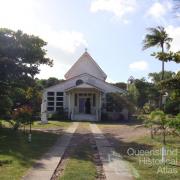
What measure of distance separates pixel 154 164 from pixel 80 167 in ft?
7.96

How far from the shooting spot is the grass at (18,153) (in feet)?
39.4

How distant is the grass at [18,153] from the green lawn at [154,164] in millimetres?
3353

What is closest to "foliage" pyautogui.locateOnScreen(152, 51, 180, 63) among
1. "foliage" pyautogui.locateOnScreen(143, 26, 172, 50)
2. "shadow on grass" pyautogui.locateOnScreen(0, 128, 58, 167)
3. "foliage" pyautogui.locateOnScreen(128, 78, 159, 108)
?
"shadow on grass" pyautogui.locateOnScreen(0, 128, 58, 167)

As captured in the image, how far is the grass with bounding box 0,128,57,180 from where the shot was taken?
39.4ft

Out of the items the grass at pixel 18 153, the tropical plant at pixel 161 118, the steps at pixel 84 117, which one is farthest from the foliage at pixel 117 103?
the tropical plant at pixel 161 118

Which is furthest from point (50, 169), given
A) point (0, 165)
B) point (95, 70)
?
point (95, 70)

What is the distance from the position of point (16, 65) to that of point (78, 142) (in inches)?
295

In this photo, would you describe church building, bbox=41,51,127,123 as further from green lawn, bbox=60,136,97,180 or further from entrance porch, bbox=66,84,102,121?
green lawn, bbox=60,136,97,180

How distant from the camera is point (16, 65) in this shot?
→ 2578cm

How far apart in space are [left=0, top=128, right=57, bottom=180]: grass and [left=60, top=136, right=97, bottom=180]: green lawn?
4.12 feet

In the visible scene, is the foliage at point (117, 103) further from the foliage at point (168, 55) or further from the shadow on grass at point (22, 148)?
the foliage at point (168, 55)

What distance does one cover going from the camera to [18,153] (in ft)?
52.7

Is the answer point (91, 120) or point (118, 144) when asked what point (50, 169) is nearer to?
point (118, 144)

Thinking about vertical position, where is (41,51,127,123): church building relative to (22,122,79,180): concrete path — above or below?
above
